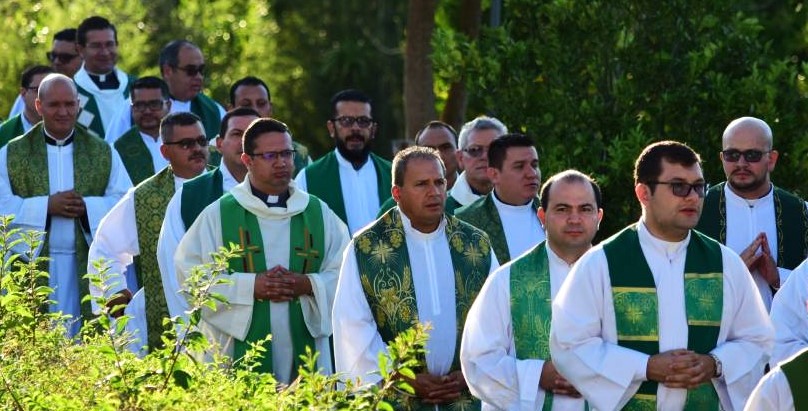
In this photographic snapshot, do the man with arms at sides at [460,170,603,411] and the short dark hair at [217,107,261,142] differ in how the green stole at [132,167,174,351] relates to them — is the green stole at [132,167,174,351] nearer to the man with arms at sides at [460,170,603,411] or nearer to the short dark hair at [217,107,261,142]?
the short dark hair at [217,107,261,142]

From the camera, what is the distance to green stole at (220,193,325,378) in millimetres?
10969

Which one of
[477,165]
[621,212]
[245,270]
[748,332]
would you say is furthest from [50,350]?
[621,212]

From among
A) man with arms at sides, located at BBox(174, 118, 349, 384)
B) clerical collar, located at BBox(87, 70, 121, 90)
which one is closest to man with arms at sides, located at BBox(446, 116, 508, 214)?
man with arms at sides, located at BBox(174, 118, 349, 384)

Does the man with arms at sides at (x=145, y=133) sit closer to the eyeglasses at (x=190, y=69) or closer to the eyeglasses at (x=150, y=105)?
the eyeglasses at (x=150, y=105)

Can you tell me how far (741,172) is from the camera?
1165cm

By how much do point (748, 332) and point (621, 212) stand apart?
517cm

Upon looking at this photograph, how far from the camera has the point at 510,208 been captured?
11555 millimetres

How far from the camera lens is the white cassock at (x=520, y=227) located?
37.8ft

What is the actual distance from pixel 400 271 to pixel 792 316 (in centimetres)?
204

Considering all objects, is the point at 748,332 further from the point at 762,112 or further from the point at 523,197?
the point at 762,112

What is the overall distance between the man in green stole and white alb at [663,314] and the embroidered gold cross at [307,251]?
274cm

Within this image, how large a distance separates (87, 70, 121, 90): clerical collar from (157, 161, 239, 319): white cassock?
4302 mm

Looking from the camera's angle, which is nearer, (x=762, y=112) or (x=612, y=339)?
(x=612, y=339)

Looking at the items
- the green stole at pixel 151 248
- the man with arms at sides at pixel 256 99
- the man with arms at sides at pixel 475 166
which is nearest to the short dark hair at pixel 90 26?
the man with arms at sides at pixel 256 99
